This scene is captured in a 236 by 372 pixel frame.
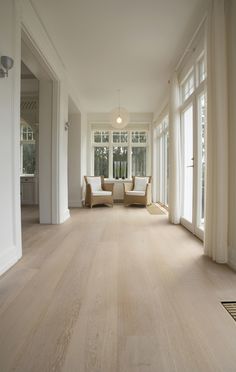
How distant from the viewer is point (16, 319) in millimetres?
1431

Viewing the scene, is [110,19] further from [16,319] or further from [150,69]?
[16,319]

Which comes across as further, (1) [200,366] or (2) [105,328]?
(2) [105,328]

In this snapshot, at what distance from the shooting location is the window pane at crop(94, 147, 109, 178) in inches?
319

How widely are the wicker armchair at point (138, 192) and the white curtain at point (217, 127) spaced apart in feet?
13.3

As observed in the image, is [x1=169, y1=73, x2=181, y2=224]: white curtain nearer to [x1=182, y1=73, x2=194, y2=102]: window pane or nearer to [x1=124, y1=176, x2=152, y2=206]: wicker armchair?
[x1=182, y1=73, x2=194, y2=102]: window pane

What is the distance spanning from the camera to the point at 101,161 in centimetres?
814

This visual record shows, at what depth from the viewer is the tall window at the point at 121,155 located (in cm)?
810

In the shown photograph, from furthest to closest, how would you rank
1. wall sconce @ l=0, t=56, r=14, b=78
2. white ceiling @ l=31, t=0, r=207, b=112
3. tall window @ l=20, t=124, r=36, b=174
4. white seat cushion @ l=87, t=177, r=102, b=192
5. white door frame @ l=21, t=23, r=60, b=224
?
tall window @ l=20, t=124, r=36, b=174
white seat cushion @ l=87, t=177, r=102, b=192
white door frame @ l=21, t=23, r=60, b=224
white ceiling @ l=31, t=0, r=207, b=112
wall sconce @ l=0, t=56, r=14, b=78

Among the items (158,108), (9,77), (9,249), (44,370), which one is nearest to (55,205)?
(9,249)

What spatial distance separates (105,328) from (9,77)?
7.29ft

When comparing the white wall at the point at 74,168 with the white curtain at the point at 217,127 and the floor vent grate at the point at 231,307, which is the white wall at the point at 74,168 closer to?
the white curtain at the point at 217,127

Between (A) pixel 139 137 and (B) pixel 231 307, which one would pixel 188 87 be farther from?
(A) pixel 139 137

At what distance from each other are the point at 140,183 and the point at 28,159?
3.34 meters

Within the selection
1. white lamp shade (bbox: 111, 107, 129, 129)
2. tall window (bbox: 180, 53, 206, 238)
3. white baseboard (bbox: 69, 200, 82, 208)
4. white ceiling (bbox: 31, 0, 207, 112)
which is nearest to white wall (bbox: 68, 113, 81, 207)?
white baseboard (bbox: 69, 200, 82, 208)
